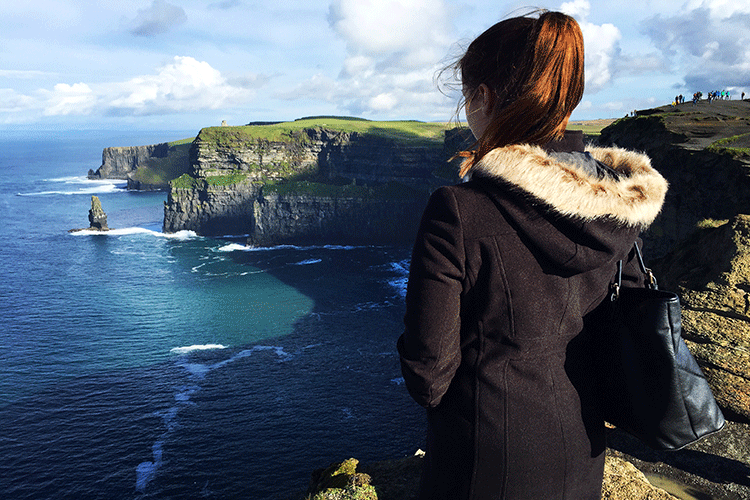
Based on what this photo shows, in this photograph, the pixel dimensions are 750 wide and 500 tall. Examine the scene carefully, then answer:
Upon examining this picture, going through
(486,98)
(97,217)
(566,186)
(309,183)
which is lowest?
(97,217)

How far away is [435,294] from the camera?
242cm

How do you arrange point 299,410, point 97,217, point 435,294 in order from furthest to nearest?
1. point 97,217
2. point 299,410
3. point 435,294

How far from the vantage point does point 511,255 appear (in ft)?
8.23

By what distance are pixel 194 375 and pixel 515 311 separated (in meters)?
61.7

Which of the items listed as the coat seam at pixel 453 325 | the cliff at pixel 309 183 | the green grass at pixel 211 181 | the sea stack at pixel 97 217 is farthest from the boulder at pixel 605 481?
the sea stack at pixel 97 217

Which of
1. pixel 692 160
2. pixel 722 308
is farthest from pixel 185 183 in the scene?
pixel 722 308

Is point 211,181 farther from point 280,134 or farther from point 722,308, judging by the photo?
point 722,308

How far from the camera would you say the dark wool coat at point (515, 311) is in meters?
2.43

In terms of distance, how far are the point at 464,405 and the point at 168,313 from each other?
8376cm

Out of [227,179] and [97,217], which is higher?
[227,179]

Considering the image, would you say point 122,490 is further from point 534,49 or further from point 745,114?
point 745,114

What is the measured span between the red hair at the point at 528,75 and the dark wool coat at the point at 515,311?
155 millimetres

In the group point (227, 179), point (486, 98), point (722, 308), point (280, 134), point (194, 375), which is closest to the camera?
point (486, 98)

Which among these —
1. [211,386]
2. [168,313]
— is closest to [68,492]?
[211,386]
